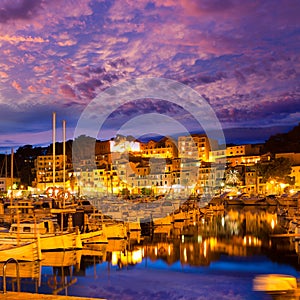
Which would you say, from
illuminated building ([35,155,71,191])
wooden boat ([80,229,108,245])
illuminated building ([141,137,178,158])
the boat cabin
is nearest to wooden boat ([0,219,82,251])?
the boat cabin

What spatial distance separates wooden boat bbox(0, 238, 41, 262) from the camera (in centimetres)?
1711

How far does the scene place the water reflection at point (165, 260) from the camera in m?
15.0

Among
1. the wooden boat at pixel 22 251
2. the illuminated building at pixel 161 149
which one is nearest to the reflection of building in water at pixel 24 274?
the wooden boat at pixel 22 251

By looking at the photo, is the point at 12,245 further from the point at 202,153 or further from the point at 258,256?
the point at 202,153

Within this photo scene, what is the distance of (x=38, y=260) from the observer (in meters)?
17.6

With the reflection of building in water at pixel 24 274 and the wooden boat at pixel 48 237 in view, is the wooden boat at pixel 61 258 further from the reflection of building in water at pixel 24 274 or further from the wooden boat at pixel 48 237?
the reflection of building in water at pixel 24 274

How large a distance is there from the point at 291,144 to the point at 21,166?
64.6 meters

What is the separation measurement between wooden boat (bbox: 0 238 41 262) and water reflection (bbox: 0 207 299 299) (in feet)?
1.43

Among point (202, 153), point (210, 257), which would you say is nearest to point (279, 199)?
point (210, 257)

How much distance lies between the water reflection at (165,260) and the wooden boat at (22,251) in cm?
44

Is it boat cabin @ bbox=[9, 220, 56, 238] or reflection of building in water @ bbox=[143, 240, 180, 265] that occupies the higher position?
boat cabin @ bbox=[9, 220, 56, 238]

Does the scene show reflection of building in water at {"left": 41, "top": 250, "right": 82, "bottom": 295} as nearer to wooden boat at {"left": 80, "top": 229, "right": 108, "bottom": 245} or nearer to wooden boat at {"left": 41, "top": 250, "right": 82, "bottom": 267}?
wooden boat at {"left": 41, "top": 250, "right": 82, "bottom": 267}

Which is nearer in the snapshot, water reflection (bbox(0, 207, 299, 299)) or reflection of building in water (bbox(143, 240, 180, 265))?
water reflection (bbox(0, 207, 299, 299))

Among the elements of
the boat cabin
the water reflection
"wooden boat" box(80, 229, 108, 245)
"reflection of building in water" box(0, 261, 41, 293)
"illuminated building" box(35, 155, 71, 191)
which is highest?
"illuminated building" box(35, 155, 71, 191)
